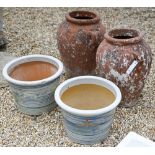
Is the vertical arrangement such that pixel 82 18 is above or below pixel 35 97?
→ above

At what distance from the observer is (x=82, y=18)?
2930 millimetres

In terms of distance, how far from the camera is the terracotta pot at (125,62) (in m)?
2.37

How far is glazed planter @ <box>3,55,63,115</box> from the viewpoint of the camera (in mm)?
2328

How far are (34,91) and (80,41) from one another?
1.98ft

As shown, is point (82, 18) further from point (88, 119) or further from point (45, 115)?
point (88, 119)

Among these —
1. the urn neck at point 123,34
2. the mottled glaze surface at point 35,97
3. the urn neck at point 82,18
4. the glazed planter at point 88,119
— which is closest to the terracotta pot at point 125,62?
the urn neck at point 123,34

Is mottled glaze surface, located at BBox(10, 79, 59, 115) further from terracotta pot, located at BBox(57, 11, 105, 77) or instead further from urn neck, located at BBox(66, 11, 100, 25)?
urn neck, located at BBox(66, 11, 100, 25)

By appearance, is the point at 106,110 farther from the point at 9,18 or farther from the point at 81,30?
the point at 9,18

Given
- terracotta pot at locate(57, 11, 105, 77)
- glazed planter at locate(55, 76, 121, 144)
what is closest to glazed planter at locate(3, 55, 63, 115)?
glazed planter at locate(55, 76, 121, 144)

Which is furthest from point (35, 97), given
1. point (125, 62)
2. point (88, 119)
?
point (125, 62)

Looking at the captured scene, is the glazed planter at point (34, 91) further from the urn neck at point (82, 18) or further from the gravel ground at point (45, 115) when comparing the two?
the urn neck at point (82, 18)

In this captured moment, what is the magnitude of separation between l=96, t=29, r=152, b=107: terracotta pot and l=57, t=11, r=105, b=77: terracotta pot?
0.23m

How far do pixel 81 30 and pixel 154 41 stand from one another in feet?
4.25

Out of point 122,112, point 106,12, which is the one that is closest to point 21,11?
point 106,12
